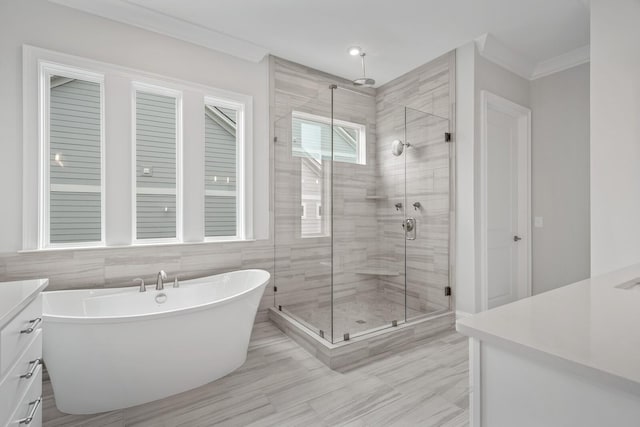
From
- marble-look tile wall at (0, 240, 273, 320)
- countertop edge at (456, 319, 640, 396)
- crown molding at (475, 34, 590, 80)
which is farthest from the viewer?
crown molding at (475, 34, 590, 80)

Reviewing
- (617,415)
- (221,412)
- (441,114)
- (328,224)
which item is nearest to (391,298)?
(328,224)

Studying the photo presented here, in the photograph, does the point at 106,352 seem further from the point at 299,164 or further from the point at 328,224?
the point at 299,164

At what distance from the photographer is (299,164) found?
2.89 meters

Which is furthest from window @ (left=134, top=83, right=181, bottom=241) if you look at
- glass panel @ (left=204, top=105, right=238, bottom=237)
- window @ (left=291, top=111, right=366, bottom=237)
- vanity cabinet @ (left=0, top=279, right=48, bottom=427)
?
vanity cabinet @ (left=0, top=279, right=48, bottom=427)

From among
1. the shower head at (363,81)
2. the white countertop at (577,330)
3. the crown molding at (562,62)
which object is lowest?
the white countertop at (577,330)

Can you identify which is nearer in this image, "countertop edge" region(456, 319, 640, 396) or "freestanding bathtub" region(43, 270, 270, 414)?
"countertop edge" region(456, 319, 640, 396)

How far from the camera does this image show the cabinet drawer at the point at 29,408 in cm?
107

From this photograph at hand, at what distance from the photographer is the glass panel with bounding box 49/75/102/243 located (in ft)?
7.80

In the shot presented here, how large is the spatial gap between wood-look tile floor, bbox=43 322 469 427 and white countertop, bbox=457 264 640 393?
1069 millimetres

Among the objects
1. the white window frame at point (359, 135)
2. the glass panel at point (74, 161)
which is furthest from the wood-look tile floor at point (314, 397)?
the white window frame at point (359, 135)

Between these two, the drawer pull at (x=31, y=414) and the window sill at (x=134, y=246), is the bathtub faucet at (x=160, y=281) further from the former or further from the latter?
the drawer pull at (x=31, y=414)

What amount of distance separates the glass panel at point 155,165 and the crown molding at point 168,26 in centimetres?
55

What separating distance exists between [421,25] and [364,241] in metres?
1.97

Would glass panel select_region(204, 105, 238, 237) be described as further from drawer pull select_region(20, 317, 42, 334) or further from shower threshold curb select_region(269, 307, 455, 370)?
drawer pull select_region(20, 317, 42, 334)
